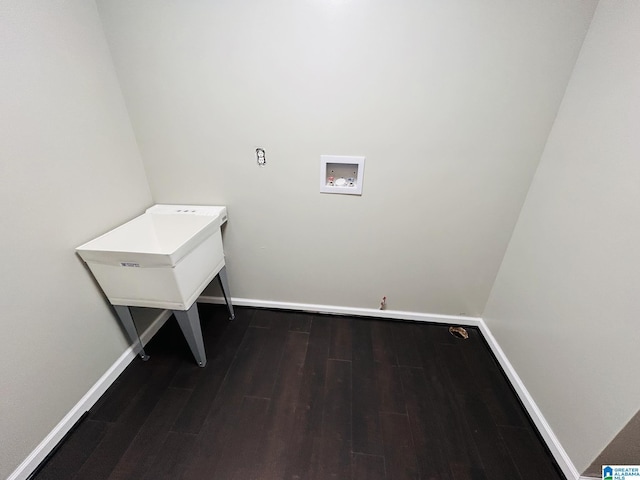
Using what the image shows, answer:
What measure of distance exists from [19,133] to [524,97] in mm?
2116

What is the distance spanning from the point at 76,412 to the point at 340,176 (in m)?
1.78

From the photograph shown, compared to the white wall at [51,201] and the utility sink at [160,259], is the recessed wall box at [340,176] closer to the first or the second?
the utility sink at [160,259]

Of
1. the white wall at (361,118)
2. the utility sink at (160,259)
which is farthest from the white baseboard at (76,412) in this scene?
the white wall at (361,118)

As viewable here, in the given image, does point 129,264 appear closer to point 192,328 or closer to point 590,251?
point 192,328

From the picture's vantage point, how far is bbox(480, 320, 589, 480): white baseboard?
3.40ft

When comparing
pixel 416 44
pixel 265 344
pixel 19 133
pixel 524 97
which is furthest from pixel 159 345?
pixel 524 97

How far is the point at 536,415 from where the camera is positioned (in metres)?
1.21

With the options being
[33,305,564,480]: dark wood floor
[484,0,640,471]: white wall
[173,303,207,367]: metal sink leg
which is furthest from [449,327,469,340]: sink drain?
[173,303,207,367]: metal sink leg

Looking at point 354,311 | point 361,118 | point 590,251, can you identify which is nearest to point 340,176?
point 361,118

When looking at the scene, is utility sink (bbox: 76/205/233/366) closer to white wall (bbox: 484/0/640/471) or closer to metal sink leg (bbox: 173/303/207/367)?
metal sink leg (bbox: 173/303/207/367)

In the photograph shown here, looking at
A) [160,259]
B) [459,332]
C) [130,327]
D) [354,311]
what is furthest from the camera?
[354,311]

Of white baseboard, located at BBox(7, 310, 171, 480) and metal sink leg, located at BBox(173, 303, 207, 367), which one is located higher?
metal sink leg, located at BBox(173, 303, 207, 367)

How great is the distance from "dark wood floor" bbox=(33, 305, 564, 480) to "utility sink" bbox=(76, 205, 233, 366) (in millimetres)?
233

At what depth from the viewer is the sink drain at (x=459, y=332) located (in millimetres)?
1687
